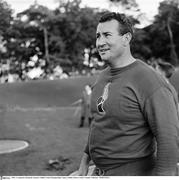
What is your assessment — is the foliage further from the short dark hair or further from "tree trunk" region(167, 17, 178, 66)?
the short dark hair

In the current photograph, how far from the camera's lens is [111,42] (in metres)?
1.95

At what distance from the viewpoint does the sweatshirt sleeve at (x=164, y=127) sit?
1.76m

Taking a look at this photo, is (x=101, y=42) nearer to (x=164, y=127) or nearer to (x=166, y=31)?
(x=164, y=127)

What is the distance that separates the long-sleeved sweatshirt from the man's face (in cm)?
8

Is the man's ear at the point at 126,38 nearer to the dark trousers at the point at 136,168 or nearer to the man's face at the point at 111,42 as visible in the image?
the man's face at the point at 111,42

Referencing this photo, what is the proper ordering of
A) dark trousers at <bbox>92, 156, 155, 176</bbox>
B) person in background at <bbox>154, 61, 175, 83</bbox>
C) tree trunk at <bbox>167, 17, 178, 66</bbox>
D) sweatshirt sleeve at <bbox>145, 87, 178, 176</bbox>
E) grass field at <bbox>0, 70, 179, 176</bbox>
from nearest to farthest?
sweatshirt sleeve at <bbox>145, 87, 178, 176</bbox>, dark trousers at <bbox>92, 156, 155, 176</bbox>, person in background at <bbox>154, 61, 175, 83</bbox>, grass field at <bbox>0, 70, 179, 176</bbox>, tree trunk at <bbox>167, 17, 178, 66</bbox>

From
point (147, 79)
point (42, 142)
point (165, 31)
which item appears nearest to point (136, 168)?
point (147, 79)

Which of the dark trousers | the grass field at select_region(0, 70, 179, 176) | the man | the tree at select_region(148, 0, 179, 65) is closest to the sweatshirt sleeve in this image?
the man

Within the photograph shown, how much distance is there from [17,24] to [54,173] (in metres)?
34.1

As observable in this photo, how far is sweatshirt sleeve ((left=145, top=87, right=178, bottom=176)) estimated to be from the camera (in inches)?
69.1

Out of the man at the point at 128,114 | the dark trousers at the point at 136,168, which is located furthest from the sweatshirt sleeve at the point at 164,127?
the dark trousers at the point at 136,168

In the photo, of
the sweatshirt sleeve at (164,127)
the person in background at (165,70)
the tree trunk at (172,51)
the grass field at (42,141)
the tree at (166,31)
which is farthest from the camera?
the tree at (166,31)

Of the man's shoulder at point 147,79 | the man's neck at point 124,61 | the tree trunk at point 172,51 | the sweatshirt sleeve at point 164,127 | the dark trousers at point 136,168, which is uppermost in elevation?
the man's neck at point 124,61

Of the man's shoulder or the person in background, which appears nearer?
the man's shoulder
